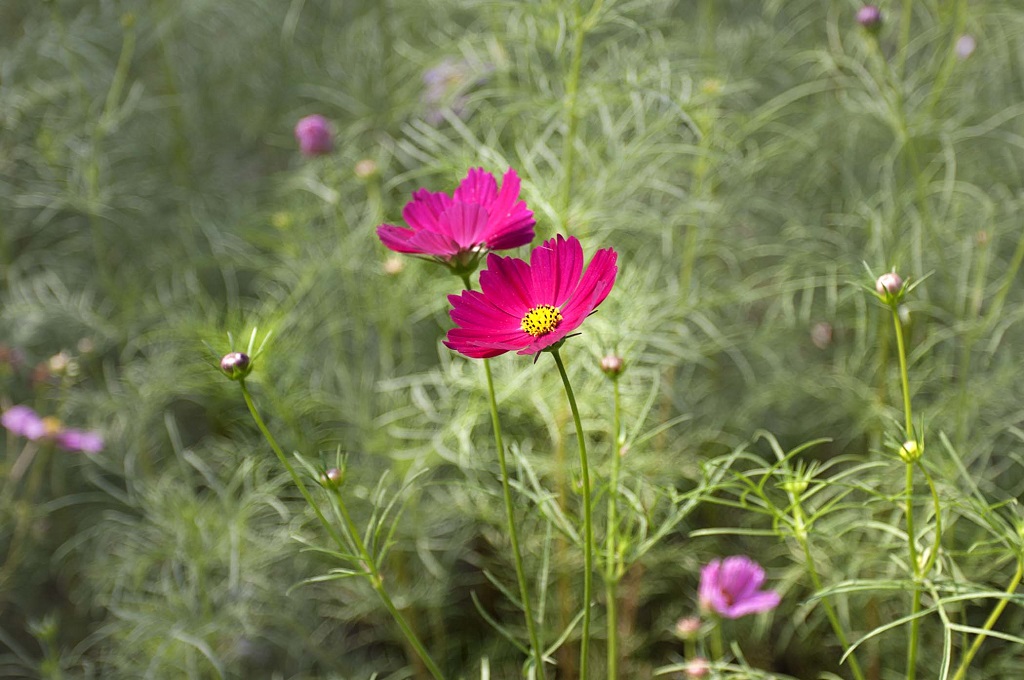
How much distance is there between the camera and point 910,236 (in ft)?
3.95

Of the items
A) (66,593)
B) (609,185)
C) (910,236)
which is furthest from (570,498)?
(66,593)

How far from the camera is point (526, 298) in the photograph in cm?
57

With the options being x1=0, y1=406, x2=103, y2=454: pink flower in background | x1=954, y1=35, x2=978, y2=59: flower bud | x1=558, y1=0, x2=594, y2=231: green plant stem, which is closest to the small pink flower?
x1=0, y1=406, x2=103, y2=454: pink flower in background

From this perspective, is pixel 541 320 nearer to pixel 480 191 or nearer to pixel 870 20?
pixel 480 191

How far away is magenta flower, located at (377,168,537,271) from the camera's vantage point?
56 centimetres

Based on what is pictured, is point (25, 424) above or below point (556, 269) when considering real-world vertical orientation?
below

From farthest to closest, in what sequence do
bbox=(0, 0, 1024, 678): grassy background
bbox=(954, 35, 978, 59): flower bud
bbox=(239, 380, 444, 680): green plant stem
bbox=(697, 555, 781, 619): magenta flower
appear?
bbox=(954, 35, 978, 59): flower bud < bbox=(0, 0, 1024, 678): grassy background < bbox=(697, 555, 781, 619): magenta flower < bbox=(239, 380, 444, 680): green plant stem

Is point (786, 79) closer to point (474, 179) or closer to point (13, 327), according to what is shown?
point (474, 179)

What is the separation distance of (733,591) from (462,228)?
1.64ft

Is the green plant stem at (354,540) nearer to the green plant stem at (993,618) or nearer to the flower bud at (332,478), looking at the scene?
the flower bud at (332,478)

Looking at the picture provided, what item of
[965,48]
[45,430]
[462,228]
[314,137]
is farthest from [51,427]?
[965,48]

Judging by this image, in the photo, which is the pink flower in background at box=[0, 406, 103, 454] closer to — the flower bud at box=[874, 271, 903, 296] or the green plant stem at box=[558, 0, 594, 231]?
the green plant stem at box=[558, 0, 594, 231]

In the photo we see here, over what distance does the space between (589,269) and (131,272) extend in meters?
1.21

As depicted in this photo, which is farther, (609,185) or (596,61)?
(596,61)
